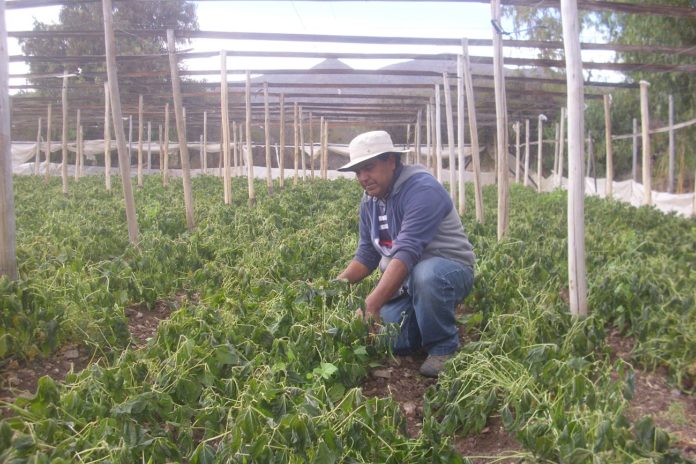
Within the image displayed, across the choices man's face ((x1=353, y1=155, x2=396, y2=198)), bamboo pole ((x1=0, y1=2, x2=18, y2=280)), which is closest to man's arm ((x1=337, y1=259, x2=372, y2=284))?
man's face ((x1=353, y1=155, x2=396, y2=198))

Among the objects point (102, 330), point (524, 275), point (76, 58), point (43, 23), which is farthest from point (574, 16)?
point (43, 23)

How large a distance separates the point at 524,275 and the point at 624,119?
23.6 metres

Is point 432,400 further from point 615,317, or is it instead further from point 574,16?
point 574,16

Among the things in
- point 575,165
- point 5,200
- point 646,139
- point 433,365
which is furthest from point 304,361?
point 646,139

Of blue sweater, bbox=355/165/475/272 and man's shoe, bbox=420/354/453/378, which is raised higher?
blue sweater, bbox=355/165/475/272

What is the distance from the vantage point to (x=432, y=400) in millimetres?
3355

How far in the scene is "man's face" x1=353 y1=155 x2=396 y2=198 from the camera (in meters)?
4.01

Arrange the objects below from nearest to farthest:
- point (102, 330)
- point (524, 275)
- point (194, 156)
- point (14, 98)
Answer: point (102, 330)
point (524, 275)
point (14, 98)
point (194, 156)

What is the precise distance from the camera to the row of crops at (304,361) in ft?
8.27

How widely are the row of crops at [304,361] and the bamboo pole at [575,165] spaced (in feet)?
0.62

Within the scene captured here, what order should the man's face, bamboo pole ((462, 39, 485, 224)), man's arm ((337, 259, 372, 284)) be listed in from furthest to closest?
bamboo pole ((462, 39, 485, 224)) < man's arm ((337, 259, 372, 284)) < the man's face

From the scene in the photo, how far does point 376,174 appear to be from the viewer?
4.03 meters

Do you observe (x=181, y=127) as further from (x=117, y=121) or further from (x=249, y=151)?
(x=249, y=151)

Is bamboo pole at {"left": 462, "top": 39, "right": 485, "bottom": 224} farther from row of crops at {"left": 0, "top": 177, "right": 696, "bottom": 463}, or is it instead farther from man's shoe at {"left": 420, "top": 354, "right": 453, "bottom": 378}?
man's shoe at {"left": 420, "top": 354, "right": 453, "bottom": 378}
